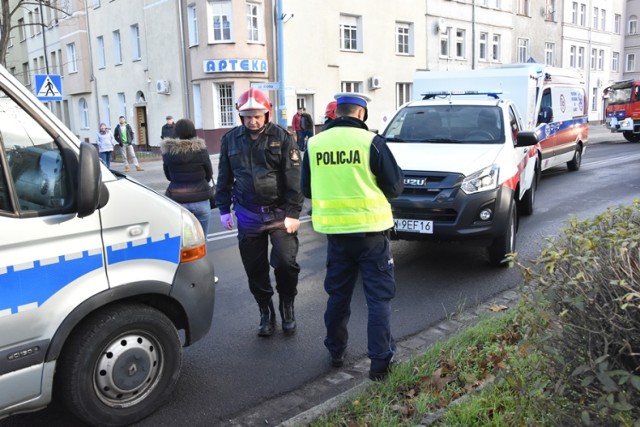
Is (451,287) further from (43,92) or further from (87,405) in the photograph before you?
(43,92)

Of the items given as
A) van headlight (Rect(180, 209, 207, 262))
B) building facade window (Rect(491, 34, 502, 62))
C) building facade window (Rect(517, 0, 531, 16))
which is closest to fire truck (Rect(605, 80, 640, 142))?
building facade window (Rect(491, 34, 502, 62))

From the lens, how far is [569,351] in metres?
2.22

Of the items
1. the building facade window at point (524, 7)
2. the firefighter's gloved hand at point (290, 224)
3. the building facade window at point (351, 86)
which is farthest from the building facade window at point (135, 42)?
the firefighter's gloved hand at point (290, 224)

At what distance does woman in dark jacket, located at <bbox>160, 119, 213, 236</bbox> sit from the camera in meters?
5.89

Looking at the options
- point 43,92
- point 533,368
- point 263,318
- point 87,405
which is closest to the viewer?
point 533,368

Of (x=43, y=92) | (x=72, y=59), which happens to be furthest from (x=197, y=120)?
(x=72, y=59)

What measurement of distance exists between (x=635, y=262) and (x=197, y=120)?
24.6 meters

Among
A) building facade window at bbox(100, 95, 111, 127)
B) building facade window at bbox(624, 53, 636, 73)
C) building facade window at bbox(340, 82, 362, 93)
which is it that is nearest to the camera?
building facade window at bbox(340, 82, 362, 93)

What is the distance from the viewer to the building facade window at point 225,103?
2483 centimetres

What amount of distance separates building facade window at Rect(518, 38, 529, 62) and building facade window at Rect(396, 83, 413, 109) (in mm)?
11723

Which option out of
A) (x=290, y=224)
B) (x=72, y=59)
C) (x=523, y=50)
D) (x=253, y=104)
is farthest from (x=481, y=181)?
(x=523, y=50)

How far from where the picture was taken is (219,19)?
24.2 m

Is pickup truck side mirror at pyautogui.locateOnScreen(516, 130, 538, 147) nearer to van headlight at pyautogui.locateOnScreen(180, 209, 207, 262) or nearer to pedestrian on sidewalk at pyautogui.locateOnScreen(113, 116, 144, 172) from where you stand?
van headlight at pyautogui.locateOnScreen(180, 209, 207, 262)

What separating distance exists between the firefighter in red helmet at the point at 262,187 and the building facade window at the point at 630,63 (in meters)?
55.9
